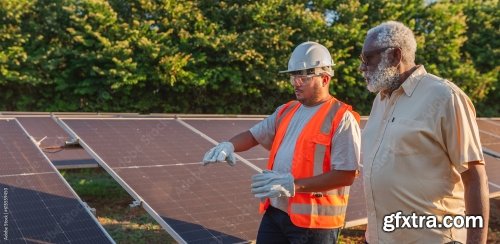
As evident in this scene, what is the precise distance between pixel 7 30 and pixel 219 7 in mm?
6480

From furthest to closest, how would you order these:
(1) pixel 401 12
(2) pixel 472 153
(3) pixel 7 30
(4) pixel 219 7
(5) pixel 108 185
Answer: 1. (1) pixel 401 12
2. (4) pixel 219 7
3. (3) pixel 7 30
4. (5) pixel 108 185
5. (2) pixel 472 153

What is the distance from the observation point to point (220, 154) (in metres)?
3.29

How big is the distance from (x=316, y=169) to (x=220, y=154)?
0.74 m

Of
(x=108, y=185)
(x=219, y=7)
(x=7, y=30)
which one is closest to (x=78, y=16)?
(x=7, y=30)

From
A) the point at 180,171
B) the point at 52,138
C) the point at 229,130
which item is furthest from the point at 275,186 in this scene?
the point at 52,138

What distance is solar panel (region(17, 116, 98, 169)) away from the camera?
20.9 ft

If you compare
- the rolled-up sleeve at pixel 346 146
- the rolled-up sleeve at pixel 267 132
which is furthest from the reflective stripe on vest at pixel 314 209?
the rolled-up sleeve at pixel 267 132

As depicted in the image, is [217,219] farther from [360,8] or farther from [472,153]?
[360,8]

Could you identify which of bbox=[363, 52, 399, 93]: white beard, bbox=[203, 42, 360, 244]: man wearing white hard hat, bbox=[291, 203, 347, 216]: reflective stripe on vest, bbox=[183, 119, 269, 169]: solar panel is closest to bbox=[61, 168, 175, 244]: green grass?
bbox=[183, 119, 269, 169]: solar panel

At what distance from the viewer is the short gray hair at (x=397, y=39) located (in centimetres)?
248

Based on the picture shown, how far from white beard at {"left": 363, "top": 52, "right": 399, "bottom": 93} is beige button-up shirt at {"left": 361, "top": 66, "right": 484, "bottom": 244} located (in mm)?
62

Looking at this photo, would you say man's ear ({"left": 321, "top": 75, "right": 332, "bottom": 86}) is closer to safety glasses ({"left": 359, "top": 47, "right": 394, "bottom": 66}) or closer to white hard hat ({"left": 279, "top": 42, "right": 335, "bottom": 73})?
white hard hat ({"left": 279, "top": 42, "right": 335, "bottom": 73})

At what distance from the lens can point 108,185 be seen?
946 cm

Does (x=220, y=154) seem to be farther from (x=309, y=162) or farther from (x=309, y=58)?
(x=309, y=58)
